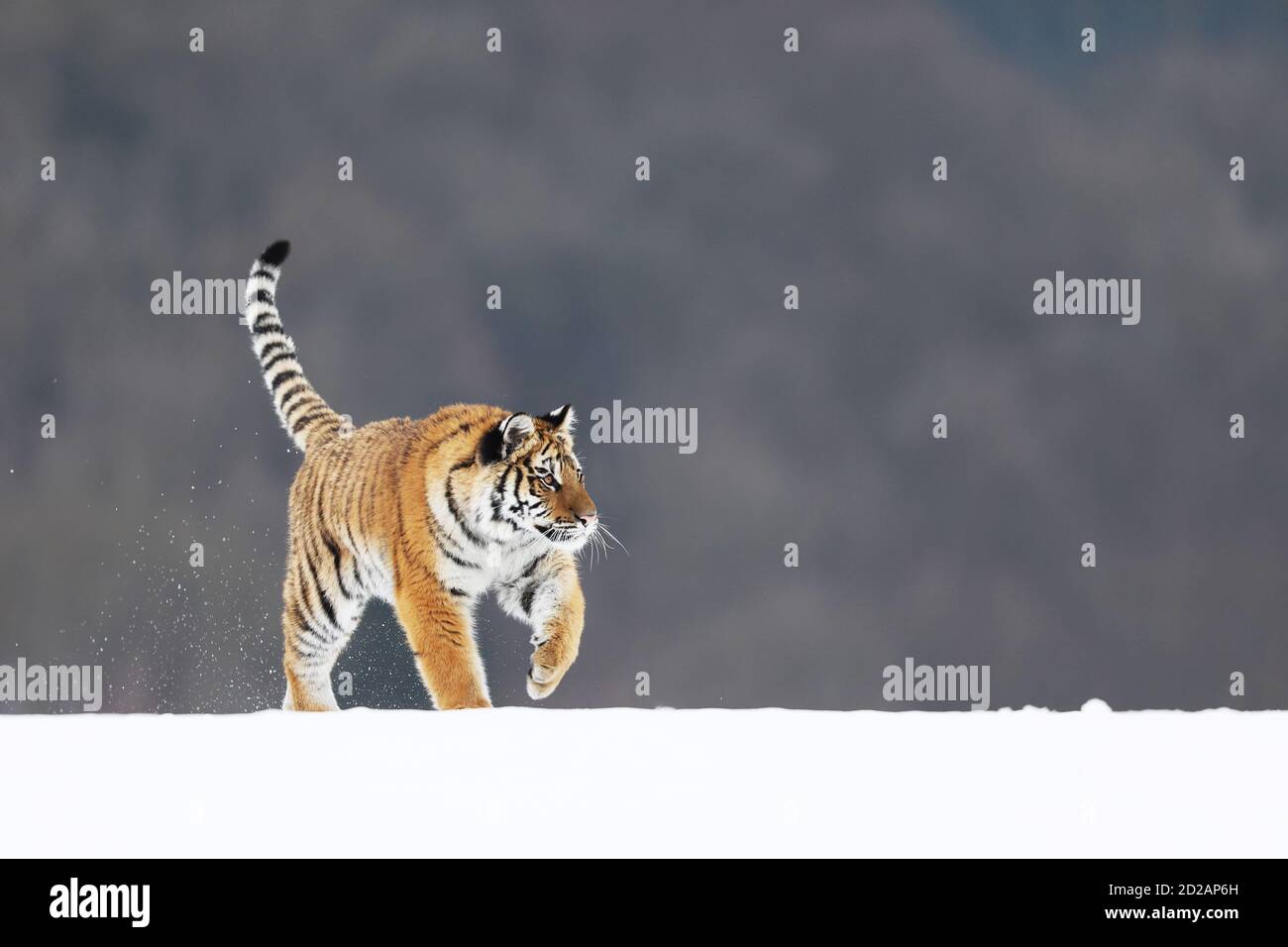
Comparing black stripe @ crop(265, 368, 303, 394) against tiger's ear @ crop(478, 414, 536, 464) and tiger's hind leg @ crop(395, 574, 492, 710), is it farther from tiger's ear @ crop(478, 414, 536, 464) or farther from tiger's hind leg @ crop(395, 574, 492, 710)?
tiger's hind leg @ crop(395, 574, 492, 710)

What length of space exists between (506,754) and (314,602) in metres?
4.01

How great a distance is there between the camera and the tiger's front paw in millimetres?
8562

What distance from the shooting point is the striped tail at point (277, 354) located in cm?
1048

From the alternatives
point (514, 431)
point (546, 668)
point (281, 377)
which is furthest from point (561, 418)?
point (281, 377)

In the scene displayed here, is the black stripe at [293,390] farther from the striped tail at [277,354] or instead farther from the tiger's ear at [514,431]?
the tiger's ear at [514,431]

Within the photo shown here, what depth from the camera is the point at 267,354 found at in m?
10.6

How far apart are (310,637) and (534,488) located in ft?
7.80

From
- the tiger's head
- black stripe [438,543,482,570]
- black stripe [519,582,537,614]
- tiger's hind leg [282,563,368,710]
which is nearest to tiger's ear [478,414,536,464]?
the tiger's head

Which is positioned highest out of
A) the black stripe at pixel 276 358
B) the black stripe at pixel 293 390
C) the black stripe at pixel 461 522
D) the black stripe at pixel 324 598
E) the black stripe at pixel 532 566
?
the black stripe at pixel 276 358

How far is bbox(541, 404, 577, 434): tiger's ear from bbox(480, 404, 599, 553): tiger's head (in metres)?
0.16

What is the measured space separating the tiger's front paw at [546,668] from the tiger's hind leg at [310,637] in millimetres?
1847

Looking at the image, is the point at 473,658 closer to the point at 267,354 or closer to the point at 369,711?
the point at 369,711

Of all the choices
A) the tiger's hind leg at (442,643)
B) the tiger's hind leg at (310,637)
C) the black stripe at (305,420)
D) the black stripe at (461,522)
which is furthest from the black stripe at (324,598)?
the black stripe at (461,522)

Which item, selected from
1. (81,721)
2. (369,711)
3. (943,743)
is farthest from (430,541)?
(943,743)
